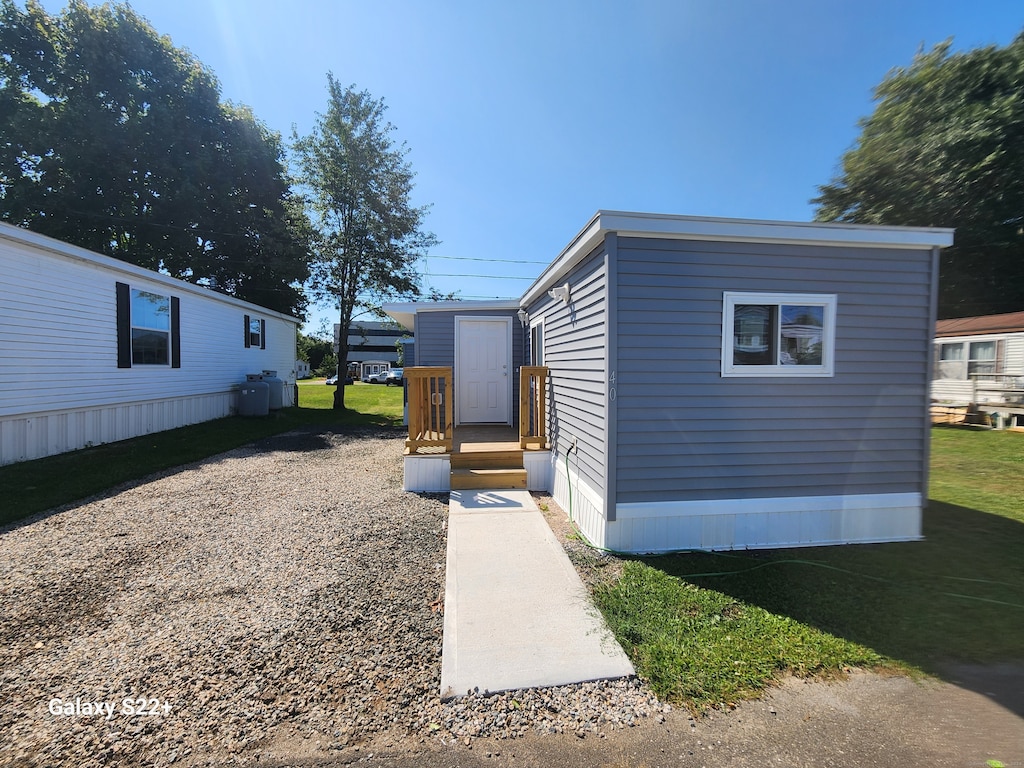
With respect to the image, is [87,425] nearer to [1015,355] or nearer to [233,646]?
[233,646]

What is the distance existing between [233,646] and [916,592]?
456 centimetres

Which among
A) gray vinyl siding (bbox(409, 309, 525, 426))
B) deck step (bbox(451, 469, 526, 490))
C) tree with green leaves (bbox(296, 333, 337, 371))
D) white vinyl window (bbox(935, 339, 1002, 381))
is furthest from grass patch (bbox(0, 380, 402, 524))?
tree with green leaves (bbox(296, 333, 337, 371))

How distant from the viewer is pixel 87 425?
7.27 metres

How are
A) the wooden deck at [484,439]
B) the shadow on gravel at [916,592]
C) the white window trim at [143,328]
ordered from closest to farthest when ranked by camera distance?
the shadow on gravel at [916,592]
the wooden deck at [484,439]
the white window trim at [143,328]

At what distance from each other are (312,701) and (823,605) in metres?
3.20

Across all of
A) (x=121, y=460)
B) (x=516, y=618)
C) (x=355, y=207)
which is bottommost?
(x=516, y=618)

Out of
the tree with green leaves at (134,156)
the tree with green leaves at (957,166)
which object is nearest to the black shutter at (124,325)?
the tree with green leaves at (134,156)

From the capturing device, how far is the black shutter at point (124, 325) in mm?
7891

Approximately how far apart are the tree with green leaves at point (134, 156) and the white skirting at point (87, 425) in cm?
776

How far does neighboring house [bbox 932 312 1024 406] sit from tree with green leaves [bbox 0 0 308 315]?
843 inches

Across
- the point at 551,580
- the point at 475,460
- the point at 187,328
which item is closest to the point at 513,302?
the point at 475,460

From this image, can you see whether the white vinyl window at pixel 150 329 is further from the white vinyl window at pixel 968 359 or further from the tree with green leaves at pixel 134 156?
the white vinyl window at pixel 968 359

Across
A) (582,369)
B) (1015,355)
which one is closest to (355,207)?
(582,369)

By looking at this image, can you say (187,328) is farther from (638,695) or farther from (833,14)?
(833,14)
